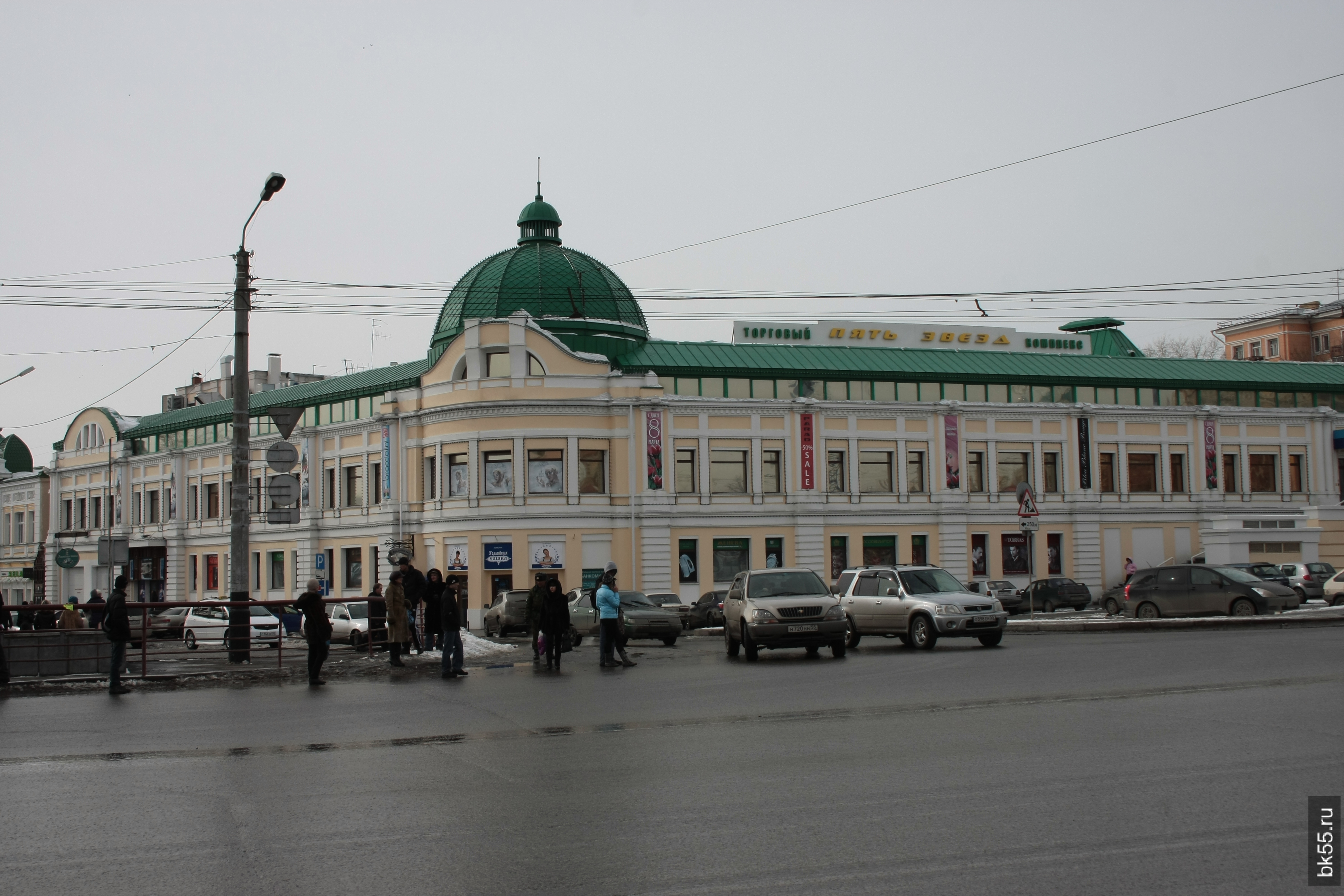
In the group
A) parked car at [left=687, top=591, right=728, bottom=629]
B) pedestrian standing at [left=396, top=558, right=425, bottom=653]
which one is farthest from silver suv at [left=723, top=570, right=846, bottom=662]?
parked car at [left=687, top=591, right=728, bottom=629]

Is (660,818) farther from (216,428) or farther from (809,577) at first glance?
(216,428)

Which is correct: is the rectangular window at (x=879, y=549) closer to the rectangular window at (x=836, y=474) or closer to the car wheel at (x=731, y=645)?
the rectangular window at (x=836, y=474)

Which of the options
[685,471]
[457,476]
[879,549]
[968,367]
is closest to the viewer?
[457,476]

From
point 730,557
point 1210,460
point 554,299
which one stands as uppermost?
point 554,299

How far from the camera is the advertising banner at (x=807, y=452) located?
5369 centimetres

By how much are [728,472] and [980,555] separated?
1306cm

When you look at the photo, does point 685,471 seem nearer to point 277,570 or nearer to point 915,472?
point 915,472

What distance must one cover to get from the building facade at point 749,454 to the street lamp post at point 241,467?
25.9 meters

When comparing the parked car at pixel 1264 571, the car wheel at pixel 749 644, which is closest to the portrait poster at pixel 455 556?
the parked car at pixel 1264 571

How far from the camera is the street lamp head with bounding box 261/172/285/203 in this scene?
23359 mm

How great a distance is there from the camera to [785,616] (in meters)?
22.5

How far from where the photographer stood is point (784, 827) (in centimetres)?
771

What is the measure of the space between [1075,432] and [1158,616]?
27.7 meters

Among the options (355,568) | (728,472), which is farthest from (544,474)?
(355,568)
